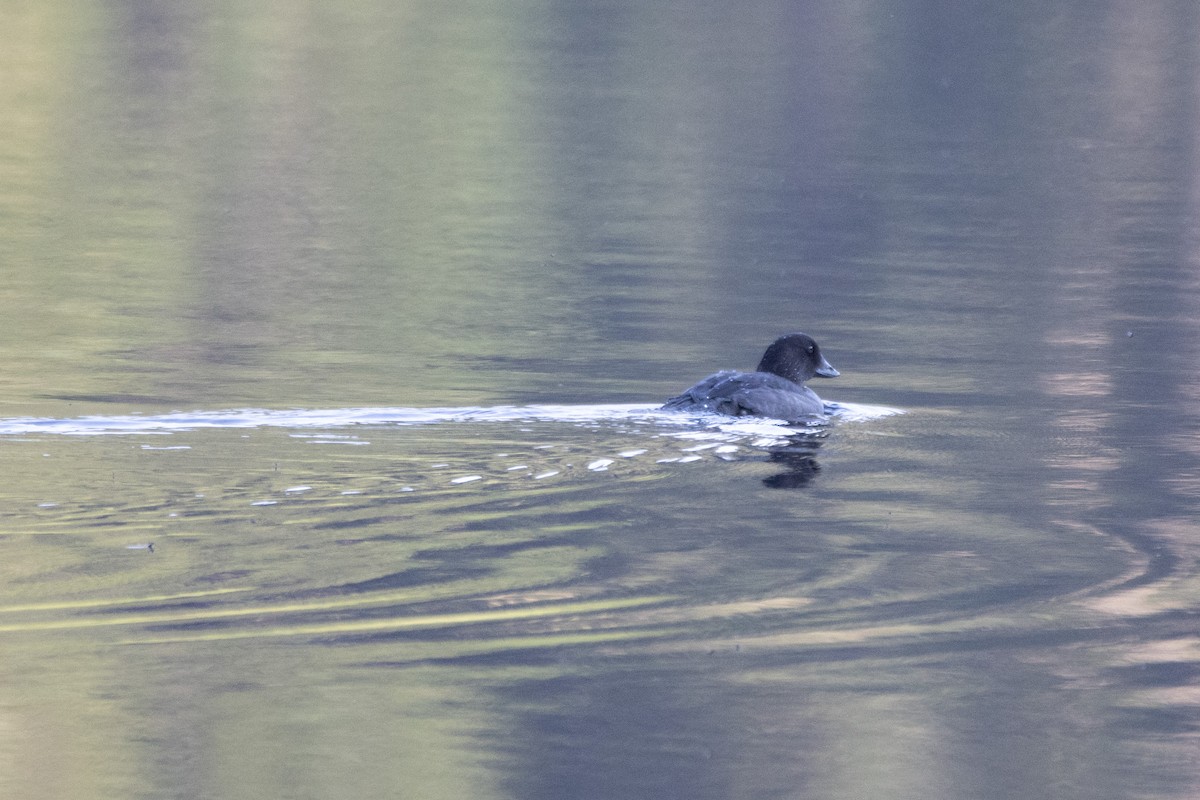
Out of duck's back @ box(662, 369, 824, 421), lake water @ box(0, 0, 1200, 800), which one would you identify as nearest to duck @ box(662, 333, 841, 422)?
duck's back @ box(662, 369, 824, 421)

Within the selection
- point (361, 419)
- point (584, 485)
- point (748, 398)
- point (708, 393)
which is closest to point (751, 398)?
point (748, 398)

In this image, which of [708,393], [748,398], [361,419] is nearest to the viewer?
[361,419]

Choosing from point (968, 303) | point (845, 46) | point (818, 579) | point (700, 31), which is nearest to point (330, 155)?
point (968, 303)

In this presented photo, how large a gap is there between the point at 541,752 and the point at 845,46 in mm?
50866

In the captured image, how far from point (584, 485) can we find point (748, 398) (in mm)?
2486

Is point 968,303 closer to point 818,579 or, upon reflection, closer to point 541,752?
point 818,579

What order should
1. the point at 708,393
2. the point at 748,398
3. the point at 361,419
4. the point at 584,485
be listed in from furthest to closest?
the point at 748,398 → the point at 708,393 → the point at 361,419 → the point at 584,485

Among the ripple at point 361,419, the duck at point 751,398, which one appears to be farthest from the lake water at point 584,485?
the duck at point 751,398

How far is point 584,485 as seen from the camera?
10.5 metres

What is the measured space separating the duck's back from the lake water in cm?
19

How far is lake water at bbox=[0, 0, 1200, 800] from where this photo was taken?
23.0 ft

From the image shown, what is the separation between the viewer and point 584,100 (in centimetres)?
4059

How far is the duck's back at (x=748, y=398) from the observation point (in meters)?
12.6

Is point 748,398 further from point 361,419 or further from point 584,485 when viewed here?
point 584,485
